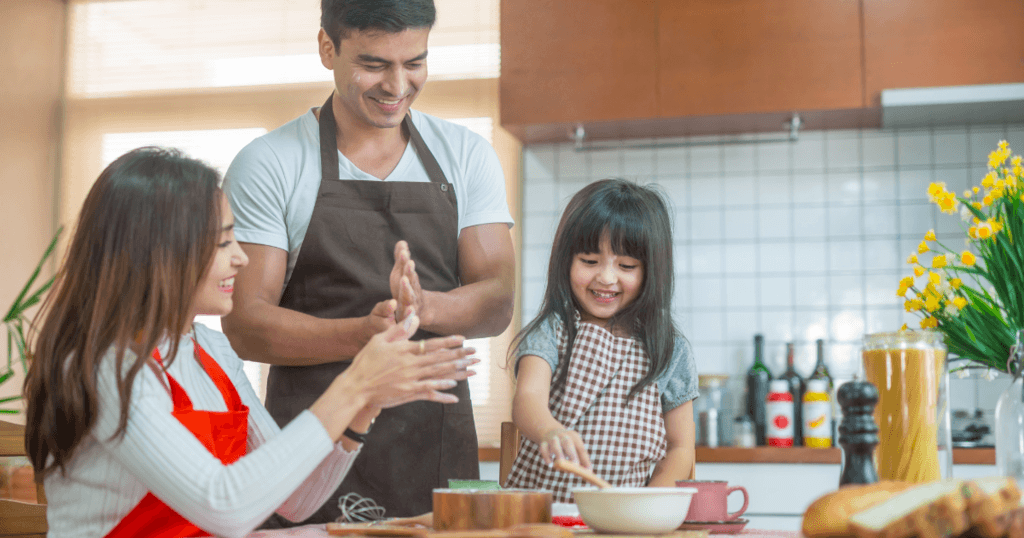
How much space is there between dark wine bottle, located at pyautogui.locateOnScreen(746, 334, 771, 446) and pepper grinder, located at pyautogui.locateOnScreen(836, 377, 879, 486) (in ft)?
6.80

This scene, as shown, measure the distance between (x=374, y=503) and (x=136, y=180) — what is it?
0.72 meters

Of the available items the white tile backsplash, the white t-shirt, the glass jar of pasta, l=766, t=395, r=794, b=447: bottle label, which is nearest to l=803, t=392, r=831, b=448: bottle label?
l=766, t=395, r=794, b=447: bottle label

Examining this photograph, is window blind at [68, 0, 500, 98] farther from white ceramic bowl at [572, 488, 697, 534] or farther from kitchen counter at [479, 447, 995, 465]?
white ceramic bowl at [572, 488, 697, 534]

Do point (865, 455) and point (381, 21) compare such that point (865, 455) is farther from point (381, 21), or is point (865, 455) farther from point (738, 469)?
point (738, 469)

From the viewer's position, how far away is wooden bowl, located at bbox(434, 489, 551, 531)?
0.79 meters

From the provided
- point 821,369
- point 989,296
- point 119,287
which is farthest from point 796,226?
point 119,287

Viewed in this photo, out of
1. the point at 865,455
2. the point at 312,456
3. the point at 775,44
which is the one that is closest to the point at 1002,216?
the point at 865,455

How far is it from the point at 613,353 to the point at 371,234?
0.48 m

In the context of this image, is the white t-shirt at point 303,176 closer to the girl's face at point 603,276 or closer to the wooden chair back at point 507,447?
the girl's face at point 603,276

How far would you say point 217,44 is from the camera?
12.0 feet

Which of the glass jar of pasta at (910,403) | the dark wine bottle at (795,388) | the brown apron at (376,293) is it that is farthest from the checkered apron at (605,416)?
the dark wine bottle at (795,388)

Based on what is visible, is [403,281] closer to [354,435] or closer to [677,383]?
[354,435]

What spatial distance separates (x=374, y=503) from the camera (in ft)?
4.92

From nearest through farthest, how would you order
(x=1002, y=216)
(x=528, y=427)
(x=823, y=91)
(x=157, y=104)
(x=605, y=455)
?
1. (x=1002, y=216)
2. (x=528, y=427)
3. (x=605, y=455)
4. (x=823, y=91)
5. (x=157, y=104)
